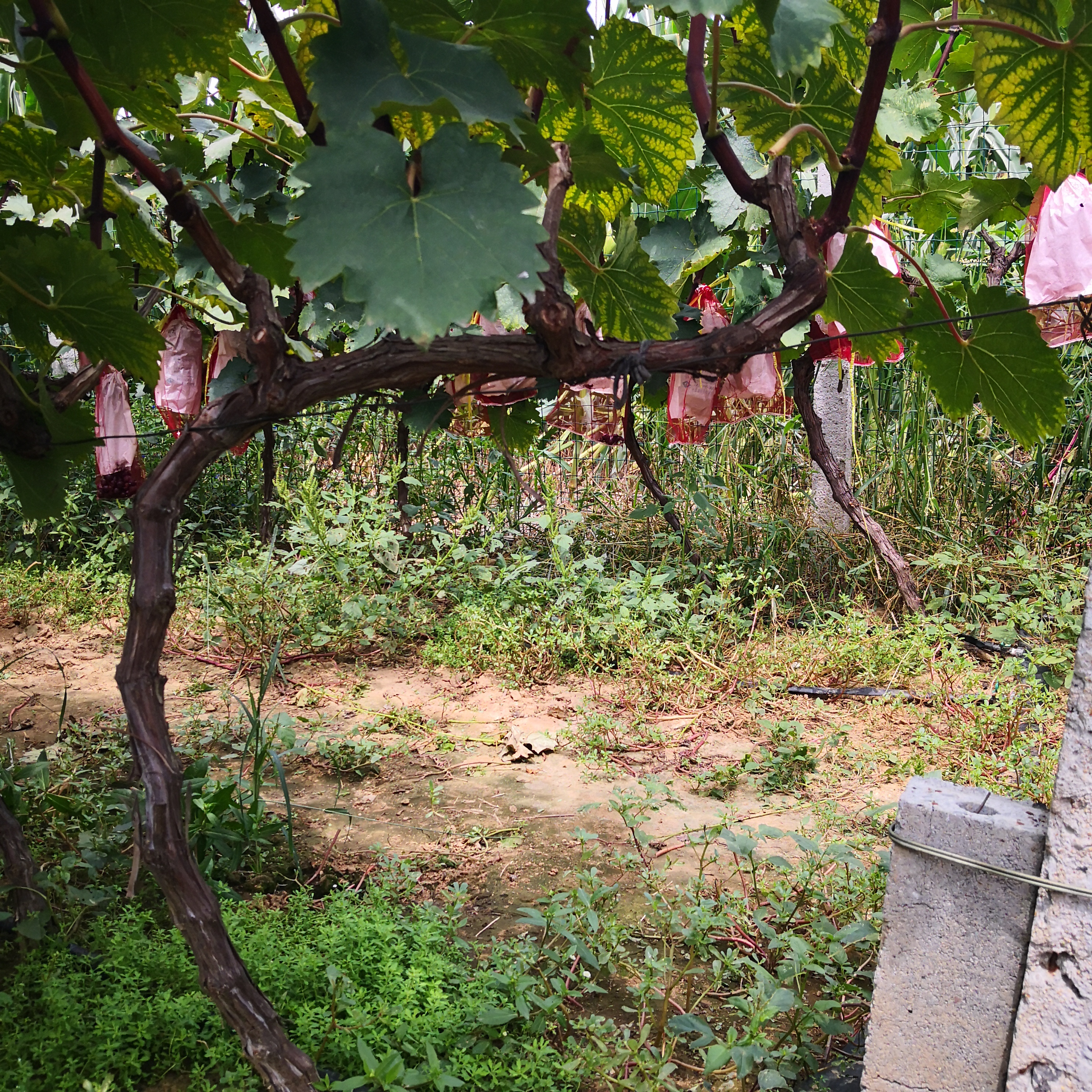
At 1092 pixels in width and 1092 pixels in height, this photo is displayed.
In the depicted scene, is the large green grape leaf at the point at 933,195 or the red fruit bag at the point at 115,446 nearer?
the large green grape leaf at the point at 933,195

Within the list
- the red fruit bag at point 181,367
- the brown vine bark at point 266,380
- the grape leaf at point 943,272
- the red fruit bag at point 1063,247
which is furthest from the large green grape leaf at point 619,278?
the red fruit bag at point 181,367

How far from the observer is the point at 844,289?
1.66 m

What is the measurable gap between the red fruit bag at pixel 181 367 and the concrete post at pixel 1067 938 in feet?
11.5

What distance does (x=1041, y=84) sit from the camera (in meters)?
1.29

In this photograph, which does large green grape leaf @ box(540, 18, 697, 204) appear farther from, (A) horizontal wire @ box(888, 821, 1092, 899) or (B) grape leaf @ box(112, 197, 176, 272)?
(A) horizontal wire @ box(888, 821, 1092, 899)

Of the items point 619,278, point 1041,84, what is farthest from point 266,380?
point 1041,84

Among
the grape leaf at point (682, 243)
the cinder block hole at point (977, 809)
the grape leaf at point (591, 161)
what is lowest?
the cinder block hole at point (977, 809)

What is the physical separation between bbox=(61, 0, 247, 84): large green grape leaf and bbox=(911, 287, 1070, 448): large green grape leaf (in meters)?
1.13

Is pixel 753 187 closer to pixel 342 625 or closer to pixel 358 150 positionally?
pixel 358 150

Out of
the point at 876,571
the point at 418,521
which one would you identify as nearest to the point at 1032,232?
the point at 876,571

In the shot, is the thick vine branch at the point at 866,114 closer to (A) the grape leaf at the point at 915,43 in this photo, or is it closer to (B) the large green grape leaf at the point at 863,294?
(B) the large green grape leaf at the point at 863,294

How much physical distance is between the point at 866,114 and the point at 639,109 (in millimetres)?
424

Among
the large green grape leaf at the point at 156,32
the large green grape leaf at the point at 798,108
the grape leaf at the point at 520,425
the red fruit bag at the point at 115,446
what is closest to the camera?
the large green grape leaf at the point at 156,32

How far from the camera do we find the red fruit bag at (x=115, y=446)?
4.12m
